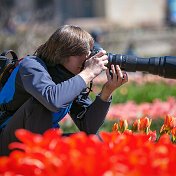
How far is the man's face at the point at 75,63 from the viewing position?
3.25m

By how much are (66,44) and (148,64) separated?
400 mm

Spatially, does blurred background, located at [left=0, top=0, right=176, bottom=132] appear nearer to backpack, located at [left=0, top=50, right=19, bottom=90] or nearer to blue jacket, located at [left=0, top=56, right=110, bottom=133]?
blue jacket, located at [left=0, top=56, right=110, bottom=133]

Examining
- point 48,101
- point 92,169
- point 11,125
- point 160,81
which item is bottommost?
point 160,81

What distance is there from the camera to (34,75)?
3041 mm

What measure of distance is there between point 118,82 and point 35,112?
0.46 metres

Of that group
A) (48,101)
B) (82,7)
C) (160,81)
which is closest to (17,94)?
(48,101)

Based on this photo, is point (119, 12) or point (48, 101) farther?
point (119, 12)

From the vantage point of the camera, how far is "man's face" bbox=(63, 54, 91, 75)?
10.7ft

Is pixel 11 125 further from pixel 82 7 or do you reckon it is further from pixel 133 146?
pixel 82 7

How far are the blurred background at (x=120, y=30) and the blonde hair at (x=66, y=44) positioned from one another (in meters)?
3.12

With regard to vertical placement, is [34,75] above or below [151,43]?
above

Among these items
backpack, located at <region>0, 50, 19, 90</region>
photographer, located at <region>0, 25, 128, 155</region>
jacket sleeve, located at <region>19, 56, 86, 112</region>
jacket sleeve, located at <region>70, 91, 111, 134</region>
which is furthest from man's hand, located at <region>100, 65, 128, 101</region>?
backpack, located at <region>0, 50, 19, 90</region>

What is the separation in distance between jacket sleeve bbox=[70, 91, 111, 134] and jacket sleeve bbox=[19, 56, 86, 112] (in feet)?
1.30

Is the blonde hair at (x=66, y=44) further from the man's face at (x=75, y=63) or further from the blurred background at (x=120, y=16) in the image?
the blurred background at (x=120, y=16)
